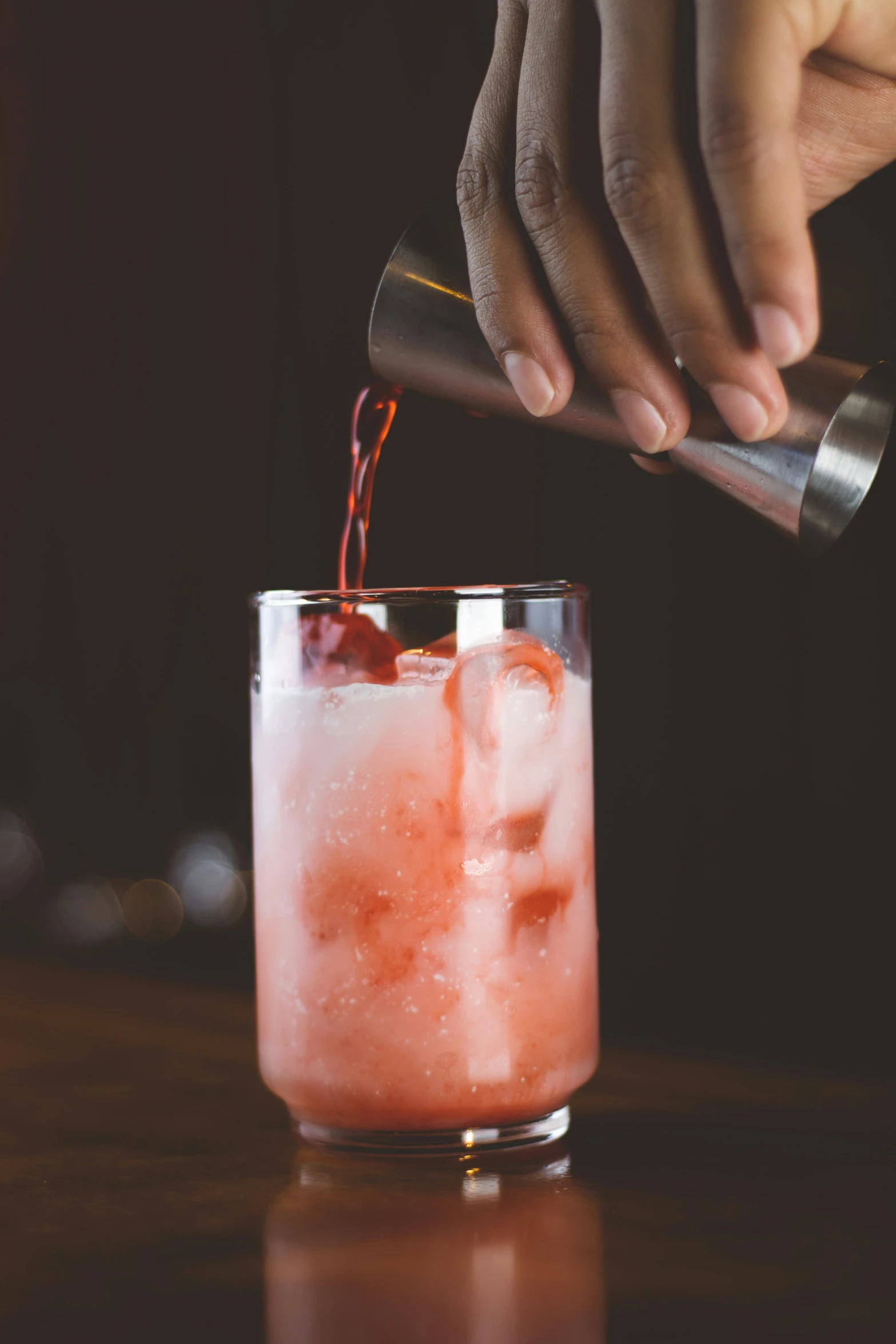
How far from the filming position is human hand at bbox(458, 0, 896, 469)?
0.70 metres

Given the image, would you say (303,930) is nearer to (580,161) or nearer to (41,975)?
(580,161)

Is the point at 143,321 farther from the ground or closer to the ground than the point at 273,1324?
farther from the ground

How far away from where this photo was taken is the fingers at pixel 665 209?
0.73 metres

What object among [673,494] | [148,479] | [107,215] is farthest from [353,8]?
[673,494]

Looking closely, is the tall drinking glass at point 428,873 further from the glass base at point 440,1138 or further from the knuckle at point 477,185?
the knuckle at point 477,185

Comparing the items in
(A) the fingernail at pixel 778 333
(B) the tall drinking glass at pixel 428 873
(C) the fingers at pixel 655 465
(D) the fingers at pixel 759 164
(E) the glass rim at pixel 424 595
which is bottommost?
(B) the tall drinking glass at pixel 428 873

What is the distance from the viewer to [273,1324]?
26.3 inches

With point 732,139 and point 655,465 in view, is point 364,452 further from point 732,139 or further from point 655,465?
point 732,139

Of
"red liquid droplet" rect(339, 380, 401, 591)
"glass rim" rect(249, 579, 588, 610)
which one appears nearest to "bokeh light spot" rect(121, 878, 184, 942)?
"red liquid droplet" rect(339, 380, 401, 591)

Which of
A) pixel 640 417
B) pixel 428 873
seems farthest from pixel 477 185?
→ pixel 428 873

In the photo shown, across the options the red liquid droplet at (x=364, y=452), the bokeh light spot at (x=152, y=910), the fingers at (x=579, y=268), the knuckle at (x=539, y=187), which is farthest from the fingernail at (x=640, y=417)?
the bokeh light spot at (x=152, y=910)

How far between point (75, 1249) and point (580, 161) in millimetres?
672

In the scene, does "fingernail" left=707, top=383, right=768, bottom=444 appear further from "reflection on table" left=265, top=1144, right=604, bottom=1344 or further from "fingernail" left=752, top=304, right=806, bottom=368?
"reflection on table" left=265, top=1144, right=604, bottom=1344

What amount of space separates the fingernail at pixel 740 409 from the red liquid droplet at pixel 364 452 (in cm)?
35
